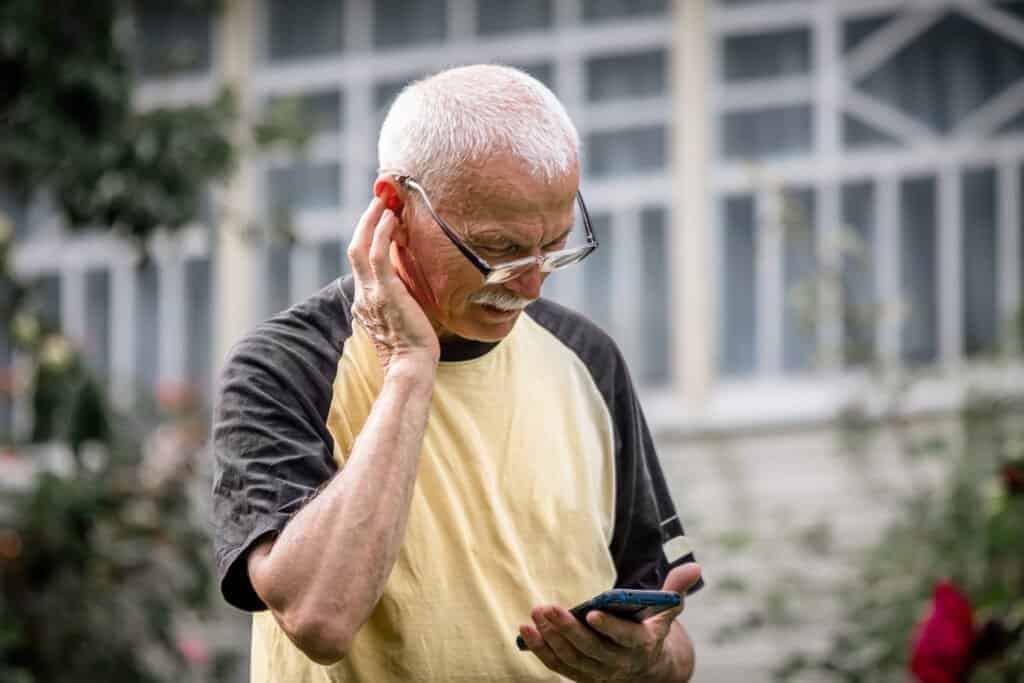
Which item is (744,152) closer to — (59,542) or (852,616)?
(852,616)

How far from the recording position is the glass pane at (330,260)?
35.7ft

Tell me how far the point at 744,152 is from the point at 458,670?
315 inches

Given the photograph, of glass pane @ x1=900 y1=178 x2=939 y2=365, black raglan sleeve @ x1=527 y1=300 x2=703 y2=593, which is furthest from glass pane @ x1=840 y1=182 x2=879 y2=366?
black raglan sleeve @ x1=527 y1=300 x2=703 y2=593

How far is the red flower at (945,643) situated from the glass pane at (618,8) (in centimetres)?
665

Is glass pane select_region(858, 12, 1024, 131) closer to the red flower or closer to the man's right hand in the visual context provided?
the red flower

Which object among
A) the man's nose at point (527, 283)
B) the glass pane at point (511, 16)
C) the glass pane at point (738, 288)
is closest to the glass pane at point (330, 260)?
the glass pane at point (511, 16)

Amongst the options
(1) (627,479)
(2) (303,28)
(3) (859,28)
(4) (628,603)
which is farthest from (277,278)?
(4) (628,603)

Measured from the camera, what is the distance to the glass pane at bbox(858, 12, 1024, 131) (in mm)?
9648

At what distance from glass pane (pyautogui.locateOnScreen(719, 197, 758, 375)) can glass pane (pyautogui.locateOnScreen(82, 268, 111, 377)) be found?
412cm

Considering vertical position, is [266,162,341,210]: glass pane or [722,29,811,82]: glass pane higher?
[722,29,811,82]: glass pane

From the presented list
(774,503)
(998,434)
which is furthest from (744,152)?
(998,434)

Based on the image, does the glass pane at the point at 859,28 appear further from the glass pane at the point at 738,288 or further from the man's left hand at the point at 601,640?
the man's left hand at the point at 601,640

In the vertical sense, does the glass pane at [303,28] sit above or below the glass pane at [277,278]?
above

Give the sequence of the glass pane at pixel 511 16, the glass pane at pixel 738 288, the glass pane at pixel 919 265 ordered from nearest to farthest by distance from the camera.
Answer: the glass pane at pixel 919 265 → the glass pane at pixel 738 288 → the glass pane at pixel 511 16
